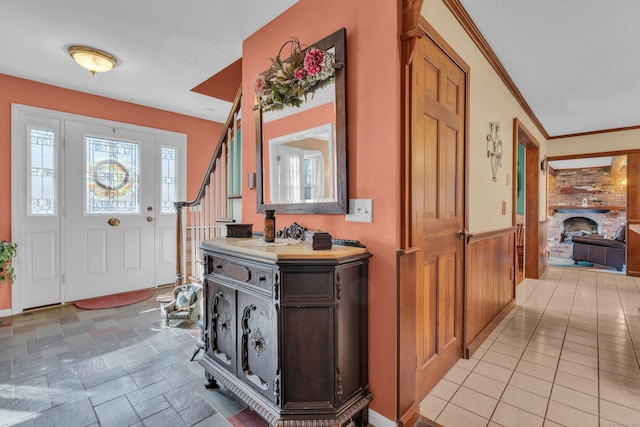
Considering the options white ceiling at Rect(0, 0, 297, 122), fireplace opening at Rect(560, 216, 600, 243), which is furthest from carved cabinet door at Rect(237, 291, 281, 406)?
fireplace opening at Rect(560, 216, 600, 243)

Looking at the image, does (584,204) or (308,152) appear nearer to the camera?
(308,152)

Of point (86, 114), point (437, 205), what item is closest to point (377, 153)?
point (437, 205)

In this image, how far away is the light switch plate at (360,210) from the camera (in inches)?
65.1

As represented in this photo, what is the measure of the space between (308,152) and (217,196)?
160cm

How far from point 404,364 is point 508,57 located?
293 centimetres

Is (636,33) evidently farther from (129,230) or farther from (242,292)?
(129,230)

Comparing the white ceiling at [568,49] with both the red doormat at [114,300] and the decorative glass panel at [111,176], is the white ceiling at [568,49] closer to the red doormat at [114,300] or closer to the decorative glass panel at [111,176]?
the decorative glass panel at [111,176]

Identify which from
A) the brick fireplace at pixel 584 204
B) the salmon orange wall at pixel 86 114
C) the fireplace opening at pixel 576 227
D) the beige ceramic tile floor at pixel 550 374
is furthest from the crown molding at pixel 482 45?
the fireplace opening at pixel 576 227

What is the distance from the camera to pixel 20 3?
7.16ft

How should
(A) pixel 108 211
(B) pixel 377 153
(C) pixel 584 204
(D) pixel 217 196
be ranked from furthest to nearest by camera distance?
(C) pixel 584 204 → (A) pixel 108 211 → (D) pixel 217 196 → (B) pixel 377 153

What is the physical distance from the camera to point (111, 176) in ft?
13.3

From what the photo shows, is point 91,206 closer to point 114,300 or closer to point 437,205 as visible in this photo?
point 114,300

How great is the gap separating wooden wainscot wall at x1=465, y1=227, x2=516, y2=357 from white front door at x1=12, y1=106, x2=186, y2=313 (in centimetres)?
411

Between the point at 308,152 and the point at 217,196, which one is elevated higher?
the point at 308,152
